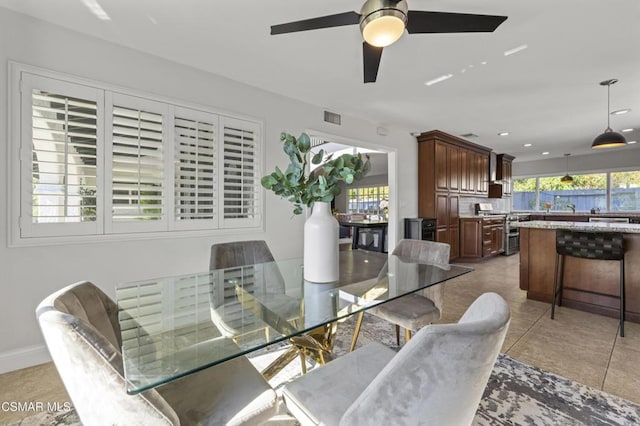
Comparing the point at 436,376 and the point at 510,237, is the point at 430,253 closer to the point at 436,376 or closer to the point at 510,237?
the point at 436,376

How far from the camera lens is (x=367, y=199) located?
39.4 ft

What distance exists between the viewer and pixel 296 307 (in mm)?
1276

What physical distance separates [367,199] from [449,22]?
34.5 ft

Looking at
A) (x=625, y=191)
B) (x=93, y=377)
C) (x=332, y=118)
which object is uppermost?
(x=332, y=118)

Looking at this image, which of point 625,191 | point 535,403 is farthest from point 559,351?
point 625,191

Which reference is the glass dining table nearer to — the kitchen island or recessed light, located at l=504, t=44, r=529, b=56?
recessed light, located at l=504, t=44, r=529, b=56

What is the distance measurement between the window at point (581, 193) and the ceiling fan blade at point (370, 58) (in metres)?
8.02

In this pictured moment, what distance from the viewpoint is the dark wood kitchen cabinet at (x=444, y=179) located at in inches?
199

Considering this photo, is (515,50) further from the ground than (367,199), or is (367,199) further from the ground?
(515,50)

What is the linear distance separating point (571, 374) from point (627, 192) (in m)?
7.57

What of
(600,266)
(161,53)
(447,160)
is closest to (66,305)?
(161,53)

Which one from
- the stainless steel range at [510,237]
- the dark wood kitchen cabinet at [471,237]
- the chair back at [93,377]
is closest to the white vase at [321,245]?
the chair back at [93,377]

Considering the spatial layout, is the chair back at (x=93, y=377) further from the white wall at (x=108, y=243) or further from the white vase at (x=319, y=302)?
the white wall at (x=108, y=243)

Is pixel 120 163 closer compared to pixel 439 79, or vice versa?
pixel 120 163
